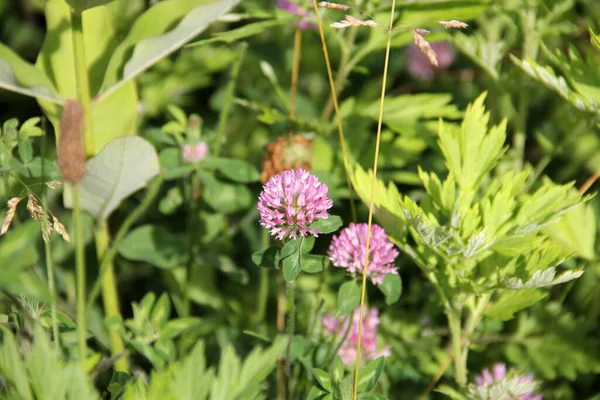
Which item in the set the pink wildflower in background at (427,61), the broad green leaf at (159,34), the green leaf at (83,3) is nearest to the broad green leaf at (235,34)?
the broad green leaf at (159,34)

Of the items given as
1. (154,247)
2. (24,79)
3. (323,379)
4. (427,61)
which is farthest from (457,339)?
(427,61)

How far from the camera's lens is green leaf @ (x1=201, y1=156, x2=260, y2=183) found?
1266 millimetres

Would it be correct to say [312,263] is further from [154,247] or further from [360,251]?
[154,247]

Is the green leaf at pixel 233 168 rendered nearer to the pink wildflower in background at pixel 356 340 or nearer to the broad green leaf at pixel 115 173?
the broad green leaf at pixel 115 173

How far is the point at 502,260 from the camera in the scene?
0.98 metres

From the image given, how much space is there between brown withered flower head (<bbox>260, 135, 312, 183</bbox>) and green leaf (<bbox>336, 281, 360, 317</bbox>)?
0.30m

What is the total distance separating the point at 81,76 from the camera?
1.06m

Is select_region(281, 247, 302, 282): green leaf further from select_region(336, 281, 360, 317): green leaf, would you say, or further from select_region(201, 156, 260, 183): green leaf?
select_region(201, 156, 260, 183): green leaf

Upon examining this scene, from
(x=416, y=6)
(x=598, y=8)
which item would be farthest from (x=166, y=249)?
(x=598, y=8)

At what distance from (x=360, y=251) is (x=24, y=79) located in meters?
0.54

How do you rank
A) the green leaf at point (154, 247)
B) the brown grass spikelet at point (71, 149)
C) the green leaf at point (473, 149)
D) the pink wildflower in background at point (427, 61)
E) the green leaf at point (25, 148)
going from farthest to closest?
the pink wildflower in background at point (427, 61)
the green leaf at point (154, 247)
the green leaf at point (25, 148)
the green leaf at point (473, 149)
the brown grass spikelet at point (71, 149)

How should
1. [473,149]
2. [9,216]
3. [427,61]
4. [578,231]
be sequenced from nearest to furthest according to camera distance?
[9,216]
[473,149]
[578,231]
[427,61]

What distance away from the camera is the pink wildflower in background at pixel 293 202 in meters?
0.87

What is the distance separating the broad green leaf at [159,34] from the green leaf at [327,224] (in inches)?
13.2
